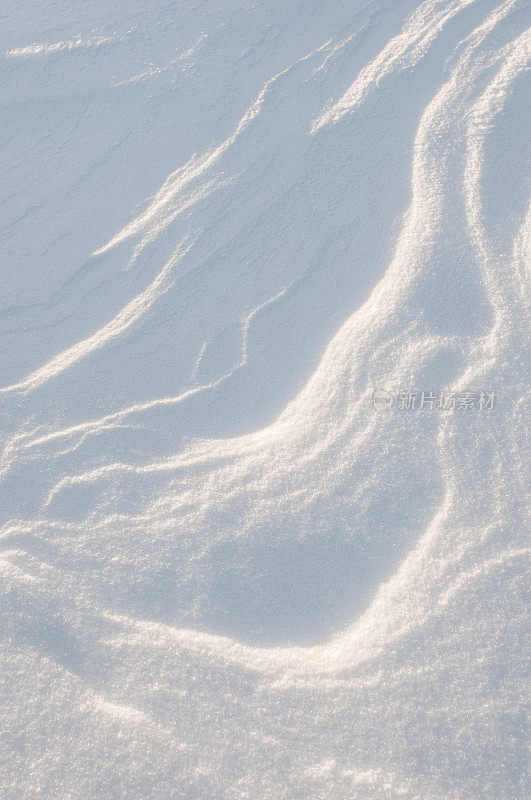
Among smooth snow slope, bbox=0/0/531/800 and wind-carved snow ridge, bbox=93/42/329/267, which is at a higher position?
wind-carved snow ridge, bbox=93/42/329/267

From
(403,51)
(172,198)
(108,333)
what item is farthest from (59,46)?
(108,333)

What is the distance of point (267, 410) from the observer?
1389 mm

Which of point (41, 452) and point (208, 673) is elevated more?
point (41, 452)

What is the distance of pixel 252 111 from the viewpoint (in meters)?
1.95

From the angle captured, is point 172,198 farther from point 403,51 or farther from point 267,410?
point 403,51

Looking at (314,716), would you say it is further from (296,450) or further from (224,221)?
(224,221)

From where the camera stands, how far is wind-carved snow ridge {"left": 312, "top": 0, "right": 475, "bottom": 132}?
1882 millimetres

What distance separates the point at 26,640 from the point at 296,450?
686 mm

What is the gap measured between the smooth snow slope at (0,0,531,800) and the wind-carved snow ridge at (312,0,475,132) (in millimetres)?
13

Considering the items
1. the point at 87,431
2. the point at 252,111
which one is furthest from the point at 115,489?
the point at 252,111

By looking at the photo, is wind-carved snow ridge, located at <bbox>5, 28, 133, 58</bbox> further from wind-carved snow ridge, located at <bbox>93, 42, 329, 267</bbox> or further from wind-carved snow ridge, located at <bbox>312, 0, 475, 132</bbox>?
wind-carved snow ridge, located at <bbox>312, 0, 475, 132</bbox>

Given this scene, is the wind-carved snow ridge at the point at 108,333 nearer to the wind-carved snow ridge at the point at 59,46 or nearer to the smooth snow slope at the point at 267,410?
the smooth snow slope at the point at 267,410

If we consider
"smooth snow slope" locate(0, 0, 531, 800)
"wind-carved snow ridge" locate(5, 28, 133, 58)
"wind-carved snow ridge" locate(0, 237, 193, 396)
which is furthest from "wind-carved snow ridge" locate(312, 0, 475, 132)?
"wind-carved snow ridge" locate(5, 28, 133, 58)

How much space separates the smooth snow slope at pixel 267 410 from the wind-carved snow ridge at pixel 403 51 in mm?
13
